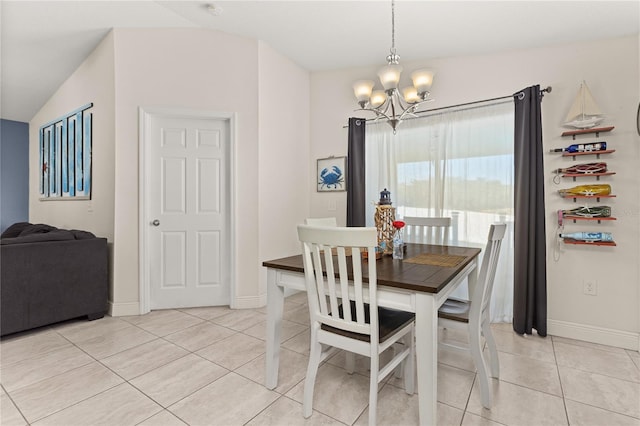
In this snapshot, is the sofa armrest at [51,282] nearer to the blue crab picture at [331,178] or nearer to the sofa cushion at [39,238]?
the sofa cushion at [39,238]

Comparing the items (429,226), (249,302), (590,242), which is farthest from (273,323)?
(590,242)

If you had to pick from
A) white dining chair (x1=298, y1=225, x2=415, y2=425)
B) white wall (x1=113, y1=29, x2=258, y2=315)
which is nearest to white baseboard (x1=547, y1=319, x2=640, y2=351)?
white dining chair (x1=298, y1=225, x2=415, y2=425)

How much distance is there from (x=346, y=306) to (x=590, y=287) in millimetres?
2457

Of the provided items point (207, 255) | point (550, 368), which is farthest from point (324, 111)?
point (550, 368)

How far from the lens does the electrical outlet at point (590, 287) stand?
2535mm

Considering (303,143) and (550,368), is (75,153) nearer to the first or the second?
(303,143)

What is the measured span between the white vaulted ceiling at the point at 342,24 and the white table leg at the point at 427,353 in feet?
7.66

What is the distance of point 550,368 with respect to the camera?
2.01 metres

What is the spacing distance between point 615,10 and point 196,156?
3.72 metres

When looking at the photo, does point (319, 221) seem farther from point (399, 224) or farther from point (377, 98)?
point (377, 98)

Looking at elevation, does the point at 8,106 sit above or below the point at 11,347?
above

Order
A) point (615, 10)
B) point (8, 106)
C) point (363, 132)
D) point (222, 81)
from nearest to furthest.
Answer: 1. point (615, 10)
2. point (222, 81)
3. point (363, 132)
4. point (8, 106)

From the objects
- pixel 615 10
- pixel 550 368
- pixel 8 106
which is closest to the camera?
pixel 550 368

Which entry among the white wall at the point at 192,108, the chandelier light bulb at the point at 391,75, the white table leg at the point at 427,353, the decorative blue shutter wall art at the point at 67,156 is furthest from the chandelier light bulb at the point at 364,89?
the decorative blue shutter wall art at the point at 67,156
